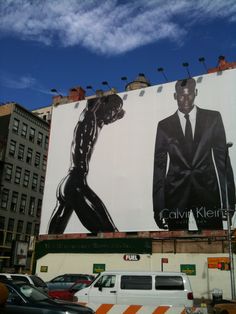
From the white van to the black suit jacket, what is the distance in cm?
2202

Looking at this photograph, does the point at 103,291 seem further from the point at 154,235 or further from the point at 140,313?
the point at 154,235

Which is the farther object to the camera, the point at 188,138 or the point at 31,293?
the point at 188,138

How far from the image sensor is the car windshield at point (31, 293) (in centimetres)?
1134

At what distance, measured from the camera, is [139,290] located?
52.8 feet

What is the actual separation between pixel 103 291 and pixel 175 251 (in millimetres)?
22339

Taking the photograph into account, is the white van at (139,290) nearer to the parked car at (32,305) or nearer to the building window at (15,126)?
the parked car at (32,305)

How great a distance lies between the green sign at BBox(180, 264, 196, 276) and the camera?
35656mm

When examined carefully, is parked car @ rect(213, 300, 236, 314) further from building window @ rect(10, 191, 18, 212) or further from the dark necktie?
Result: building window @ rect(10, 191, 18, 212)

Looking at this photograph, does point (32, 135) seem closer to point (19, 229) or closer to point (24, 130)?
point (24, 130)

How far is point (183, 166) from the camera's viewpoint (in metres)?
40.3

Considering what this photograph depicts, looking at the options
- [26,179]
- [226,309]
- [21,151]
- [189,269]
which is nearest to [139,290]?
[226,309]

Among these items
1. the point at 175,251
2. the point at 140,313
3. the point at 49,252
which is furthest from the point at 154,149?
the point at 140,313

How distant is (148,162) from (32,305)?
3145cm

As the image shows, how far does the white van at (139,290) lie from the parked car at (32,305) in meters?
4.65
